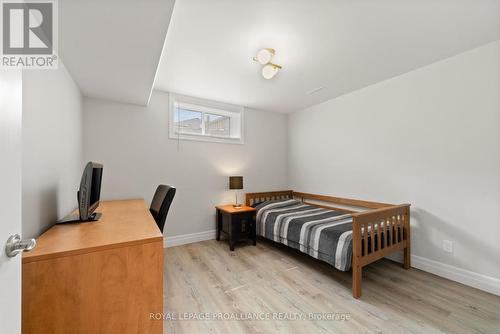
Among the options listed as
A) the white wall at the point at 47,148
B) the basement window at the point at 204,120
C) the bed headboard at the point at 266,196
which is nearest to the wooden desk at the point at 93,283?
the white wall at the point at 47,148

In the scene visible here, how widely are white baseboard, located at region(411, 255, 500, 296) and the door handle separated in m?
3.27

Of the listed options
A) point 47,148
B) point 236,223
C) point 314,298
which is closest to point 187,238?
point 236,223

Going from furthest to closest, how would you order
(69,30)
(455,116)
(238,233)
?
(238,233) < (455,116) < (69,30)

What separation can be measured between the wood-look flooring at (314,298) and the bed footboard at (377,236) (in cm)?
25

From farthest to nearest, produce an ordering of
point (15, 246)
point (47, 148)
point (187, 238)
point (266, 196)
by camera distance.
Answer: point (266, 196) < point (187, 238) < point (47, 148) < point (15, 246)

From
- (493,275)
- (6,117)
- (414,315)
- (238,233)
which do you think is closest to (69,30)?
(6,117)

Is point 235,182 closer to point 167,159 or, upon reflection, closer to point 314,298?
point 167,159

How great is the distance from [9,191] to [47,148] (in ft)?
3.14

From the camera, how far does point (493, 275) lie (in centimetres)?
189

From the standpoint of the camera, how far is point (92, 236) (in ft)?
3.79

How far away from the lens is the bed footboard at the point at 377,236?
1.88 m

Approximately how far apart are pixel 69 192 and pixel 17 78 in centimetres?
154

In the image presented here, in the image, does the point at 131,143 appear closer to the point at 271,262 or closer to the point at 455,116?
the point at 271,262

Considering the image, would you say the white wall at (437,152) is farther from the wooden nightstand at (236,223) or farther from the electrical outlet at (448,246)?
the wooden nightstand at (236,223)
